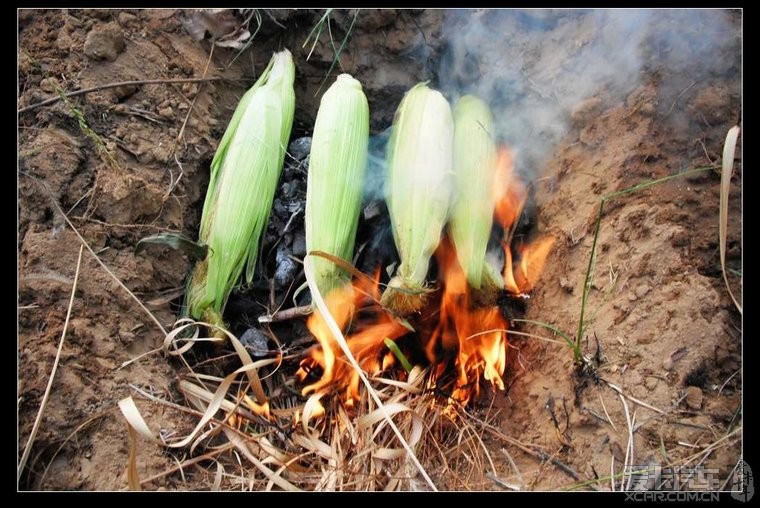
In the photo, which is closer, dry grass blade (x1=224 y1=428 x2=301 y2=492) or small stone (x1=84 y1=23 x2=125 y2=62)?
dry grass blade (x1=224 y1=428 x2=301 y2=492)

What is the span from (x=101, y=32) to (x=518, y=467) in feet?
9.54

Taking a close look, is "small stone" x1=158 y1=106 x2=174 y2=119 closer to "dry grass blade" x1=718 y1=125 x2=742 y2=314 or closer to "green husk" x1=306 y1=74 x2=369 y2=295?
"green husk" x1=306 y1=74 x2=369 y2=295

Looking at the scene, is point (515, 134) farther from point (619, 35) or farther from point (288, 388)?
point (288, 388)

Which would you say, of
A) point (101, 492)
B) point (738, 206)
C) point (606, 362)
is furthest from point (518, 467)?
point (101, 492)

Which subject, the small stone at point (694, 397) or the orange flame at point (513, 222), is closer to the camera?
the small stone at point (694, 397)

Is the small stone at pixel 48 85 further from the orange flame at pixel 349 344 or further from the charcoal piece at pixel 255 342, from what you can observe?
the orange flame at pixel 349 344

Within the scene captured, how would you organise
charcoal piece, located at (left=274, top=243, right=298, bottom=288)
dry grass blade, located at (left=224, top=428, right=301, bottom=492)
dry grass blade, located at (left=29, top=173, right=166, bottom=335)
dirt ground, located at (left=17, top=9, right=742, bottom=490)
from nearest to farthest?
dirt ground, located at (left=17, top=9, right=742, bottom=490) → dry grass blade, located at (left=224, top=428, right=301, bottom=492) → dry grass blade, located at (left=29, top=173, right=166, bottom=335) → charcoal piece, located at (left=274, top=243, right=298, bottom=288)

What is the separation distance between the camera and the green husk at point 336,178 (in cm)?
298

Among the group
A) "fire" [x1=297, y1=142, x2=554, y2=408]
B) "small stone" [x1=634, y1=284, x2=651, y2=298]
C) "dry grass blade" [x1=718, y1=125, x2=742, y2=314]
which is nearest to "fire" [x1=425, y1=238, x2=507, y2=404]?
"fire" [x1=297, y1=142, x2=554, y2=408]

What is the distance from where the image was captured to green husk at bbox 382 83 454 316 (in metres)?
2.83

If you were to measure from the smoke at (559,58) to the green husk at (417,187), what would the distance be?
1.32 ft

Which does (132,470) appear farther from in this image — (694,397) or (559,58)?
(559,58)

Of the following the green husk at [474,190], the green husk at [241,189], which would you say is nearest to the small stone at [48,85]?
the green husk at [241,189]

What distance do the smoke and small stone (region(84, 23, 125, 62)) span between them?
1.79m
